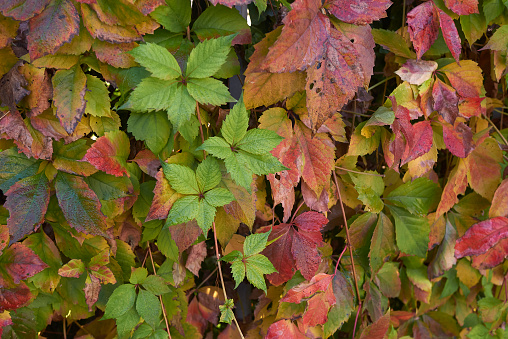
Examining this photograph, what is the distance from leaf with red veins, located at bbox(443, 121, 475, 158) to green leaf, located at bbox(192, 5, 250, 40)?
614 millimetres

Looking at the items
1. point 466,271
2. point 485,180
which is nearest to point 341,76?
point 485,180

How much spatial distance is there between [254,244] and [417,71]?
62 cm

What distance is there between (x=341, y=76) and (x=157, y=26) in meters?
0.39

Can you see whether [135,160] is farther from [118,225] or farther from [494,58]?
[494,58]

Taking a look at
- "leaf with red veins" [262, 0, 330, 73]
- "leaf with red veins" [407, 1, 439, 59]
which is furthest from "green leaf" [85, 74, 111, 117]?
"leaf with red veins" [407, 1, 439, 59]

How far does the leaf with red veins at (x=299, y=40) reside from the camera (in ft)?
2.25

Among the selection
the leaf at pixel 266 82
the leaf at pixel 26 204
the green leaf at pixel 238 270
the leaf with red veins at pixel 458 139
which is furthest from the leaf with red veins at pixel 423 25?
the leaf at pixel 26 204

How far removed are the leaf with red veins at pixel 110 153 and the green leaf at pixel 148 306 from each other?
0.28 meters

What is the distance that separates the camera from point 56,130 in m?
0.72

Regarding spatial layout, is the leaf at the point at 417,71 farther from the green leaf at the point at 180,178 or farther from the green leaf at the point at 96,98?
the green leaf at the point at 96,98

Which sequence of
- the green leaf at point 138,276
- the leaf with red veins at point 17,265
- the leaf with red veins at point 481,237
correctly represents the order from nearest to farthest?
the leaf with red veins at point 17,265, the green leaf at point 138,276, the leaf with red veins at point 481,237

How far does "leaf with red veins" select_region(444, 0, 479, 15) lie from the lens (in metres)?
0.88

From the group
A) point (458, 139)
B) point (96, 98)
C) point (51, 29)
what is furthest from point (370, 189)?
point (51, 29)

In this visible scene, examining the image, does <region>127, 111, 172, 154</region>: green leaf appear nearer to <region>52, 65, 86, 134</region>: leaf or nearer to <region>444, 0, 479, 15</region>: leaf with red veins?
<region>52, 65, 86, 134</region>: leaf
